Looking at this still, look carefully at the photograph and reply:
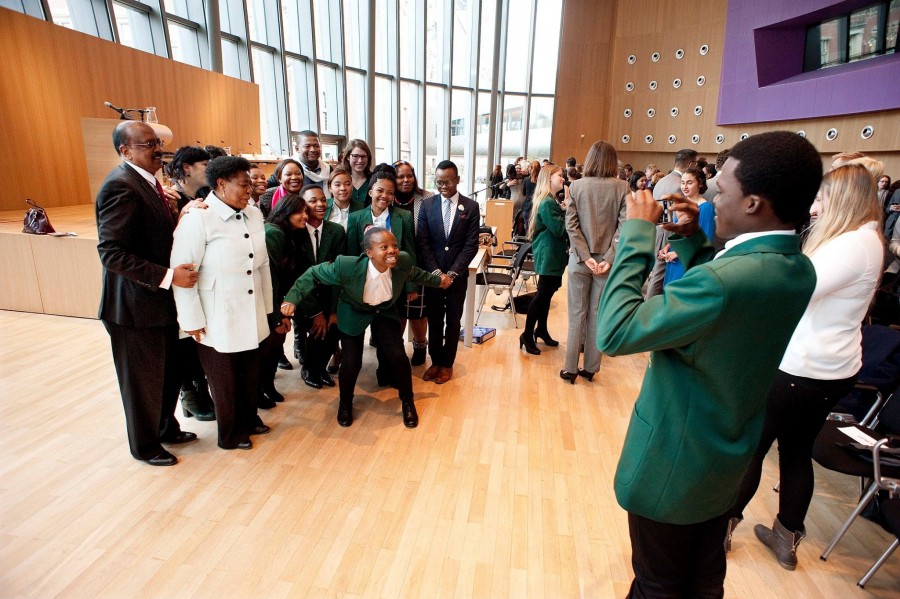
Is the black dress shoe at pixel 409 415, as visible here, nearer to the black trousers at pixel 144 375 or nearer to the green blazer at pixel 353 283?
the green blazer at pixel 353 283

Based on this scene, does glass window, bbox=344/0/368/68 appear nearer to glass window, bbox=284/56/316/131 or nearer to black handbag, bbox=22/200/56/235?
glass window, bbox=284/56/316/131

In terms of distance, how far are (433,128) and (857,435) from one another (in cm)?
1387

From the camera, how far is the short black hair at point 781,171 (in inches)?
40.1

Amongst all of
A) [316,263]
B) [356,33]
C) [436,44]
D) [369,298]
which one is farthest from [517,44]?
[369,298]

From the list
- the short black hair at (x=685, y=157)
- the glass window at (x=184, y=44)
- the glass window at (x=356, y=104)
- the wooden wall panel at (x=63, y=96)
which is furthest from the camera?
the glass window at (x=356, y=104)

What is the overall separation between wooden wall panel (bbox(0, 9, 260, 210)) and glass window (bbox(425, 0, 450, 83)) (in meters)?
7.13

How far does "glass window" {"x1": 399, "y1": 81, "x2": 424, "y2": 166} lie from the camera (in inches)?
533

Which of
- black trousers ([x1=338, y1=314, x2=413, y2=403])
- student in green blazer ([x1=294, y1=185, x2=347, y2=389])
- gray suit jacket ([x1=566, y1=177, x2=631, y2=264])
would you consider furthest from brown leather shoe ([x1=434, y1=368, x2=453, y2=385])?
gray suit jacket ([x1=566, y1=177, x2=631, y2=264])

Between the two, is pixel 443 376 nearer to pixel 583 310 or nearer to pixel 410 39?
pixel 583 310

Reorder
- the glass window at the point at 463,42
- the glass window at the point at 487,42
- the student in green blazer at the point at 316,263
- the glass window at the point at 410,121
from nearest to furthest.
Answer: the student in green blazer at the point at 316,263, the glass window at the point at 410,121, the glass window at the point at 463,42, the glass window at the point at 487,42

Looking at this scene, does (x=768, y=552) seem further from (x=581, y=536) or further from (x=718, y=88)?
(x=718, y=88)

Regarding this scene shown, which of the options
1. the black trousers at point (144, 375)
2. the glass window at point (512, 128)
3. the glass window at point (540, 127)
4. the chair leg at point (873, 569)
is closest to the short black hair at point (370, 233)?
the black trousers at point (144, 375)

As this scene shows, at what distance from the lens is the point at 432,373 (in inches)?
156

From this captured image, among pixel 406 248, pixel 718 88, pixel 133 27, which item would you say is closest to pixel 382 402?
pixel 406 248
